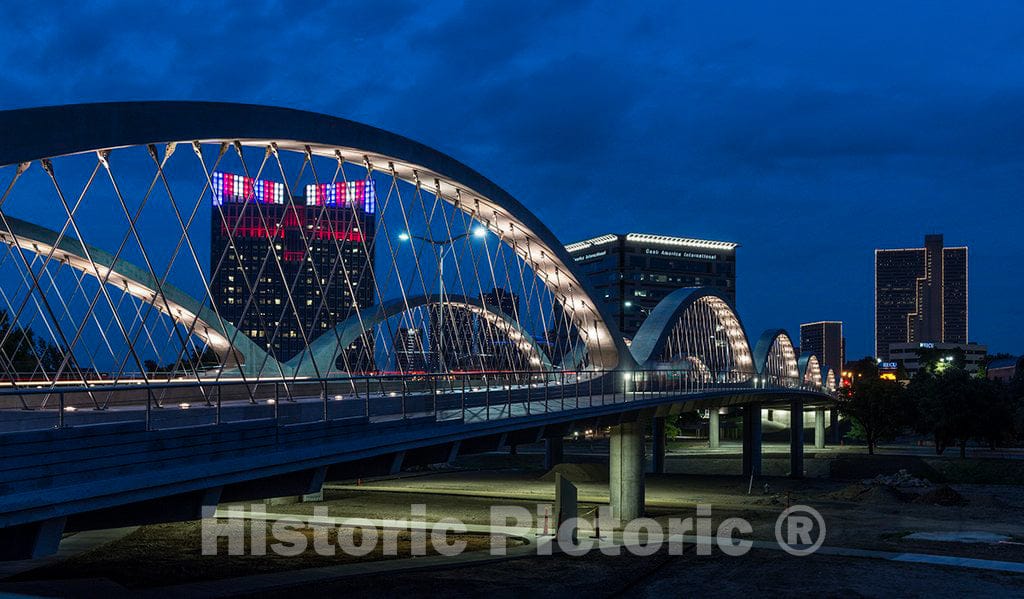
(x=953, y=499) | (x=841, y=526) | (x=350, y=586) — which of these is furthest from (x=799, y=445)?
(x=350, y=586)

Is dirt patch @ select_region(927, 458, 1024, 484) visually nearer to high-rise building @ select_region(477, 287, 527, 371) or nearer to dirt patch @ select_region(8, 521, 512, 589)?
high-rise building @ select_region(477, 287, 527, 371)

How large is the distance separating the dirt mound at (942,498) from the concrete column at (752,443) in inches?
984

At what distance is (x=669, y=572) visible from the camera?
28.0m

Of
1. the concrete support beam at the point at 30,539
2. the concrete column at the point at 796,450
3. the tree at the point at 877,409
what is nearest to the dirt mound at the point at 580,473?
the concrete column at the point at 796,450

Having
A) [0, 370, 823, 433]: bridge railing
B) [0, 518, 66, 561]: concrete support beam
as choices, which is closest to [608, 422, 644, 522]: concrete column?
[0, 370, 823, 433]: bridge railing

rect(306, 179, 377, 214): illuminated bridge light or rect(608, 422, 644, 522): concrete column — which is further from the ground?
rect(306, 179, 377, 214): illuminated bridge light

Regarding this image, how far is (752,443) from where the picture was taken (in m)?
73.5

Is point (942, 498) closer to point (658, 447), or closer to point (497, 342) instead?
point (658, 447)

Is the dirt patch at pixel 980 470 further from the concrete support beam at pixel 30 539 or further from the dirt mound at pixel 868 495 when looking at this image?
the concrete support beam at pixel 30 539

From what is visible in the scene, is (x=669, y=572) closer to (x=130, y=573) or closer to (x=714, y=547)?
(x=714, y=547)

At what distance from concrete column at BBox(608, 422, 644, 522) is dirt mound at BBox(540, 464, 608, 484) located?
19.5 m

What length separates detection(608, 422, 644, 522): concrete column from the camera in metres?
42.8

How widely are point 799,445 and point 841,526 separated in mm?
41180

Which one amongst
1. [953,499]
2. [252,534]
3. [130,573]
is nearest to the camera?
[130,573]
